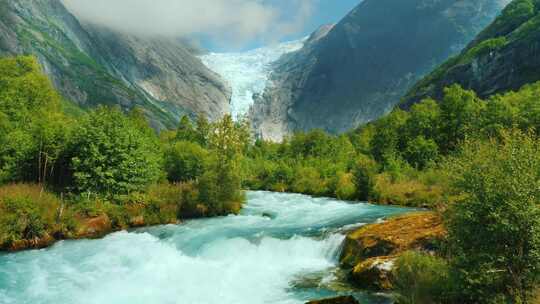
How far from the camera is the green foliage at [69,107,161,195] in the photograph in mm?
29625

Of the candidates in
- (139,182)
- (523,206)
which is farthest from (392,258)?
(139,182)

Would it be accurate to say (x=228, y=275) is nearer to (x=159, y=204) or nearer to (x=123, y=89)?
(x=159, y=204)

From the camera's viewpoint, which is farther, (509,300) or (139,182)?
(139,182)

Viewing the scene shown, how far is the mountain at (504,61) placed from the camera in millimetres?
98375

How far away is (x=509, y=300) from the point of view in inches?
375

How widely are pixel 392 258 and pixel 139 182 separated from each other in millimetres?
22664

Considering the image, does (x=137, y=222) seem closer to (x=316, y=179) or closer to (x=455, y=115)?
(x=316, y=179)

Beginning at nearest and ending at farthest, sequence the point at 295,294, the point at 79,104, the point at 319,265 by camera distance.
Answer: the point at 295,294
the point at 319,265
the point at 79,104

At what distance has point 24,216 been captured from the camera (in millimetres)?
23609

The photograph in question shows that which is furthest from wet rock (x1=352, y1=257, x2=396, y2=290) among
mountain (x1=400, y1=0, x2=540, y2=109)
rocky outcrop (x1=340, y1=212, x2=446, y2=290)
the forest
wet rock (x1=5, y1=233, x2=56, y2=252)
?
mountain (x1=400, y1=0, x2=540, y2=109)

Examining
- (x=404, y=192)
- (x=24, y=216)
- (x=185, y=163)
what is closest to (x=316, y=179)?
(x=404, y=192)

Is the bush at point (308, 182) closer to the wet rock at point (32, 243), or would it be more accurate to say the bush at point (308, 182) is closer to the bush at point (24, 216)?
the bush at point (24, 216)

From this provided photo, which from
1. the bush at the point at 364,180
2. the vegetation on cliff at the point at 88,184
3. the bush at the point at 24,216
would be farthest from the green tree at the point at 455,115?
the bush at the point at 24,216

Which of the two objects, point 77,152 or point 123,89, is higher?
point 123,89
